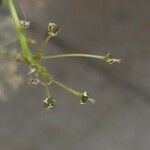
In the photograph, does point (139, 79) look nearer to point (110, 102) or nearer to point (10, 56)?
point (110, 102)

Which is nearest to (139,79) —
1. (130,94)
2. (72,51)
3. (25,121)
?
(130,94)

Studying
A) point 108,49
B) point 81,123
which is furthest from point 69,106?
point 108,49

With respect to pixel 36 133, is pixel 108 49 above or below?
above

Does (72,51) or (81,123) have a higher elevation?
(72,51)

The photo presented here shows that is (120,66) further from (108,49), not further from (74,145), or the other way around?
(74,145)
